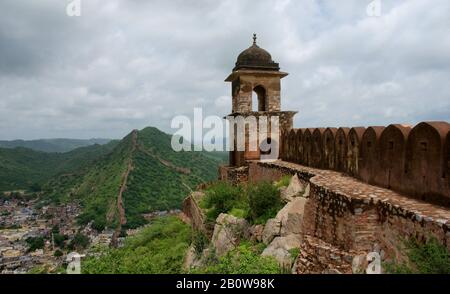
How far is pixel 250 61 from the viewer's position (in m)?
15.2

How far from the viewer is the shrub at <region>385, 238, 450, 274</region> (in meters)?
3.35

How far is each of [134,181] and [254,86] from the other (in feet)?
102

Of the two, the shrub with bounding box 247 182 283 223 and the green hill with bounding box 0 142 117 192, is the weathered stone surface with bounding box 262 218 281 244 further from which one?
the green hill with bounding box 0 142 117 192

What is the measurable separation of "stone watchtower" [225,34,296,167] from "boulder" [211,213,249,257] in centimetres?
568

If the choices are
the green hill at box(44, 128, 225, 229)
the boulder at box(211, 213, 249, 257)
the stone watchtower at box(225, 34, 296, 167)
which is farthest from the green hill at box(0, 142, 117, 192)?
the boulder at box(211, 213, 249, 257)

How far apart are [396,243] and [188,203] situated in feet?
43.3

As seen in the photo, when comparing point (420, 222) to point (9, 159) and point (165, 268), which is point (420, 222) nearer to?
point (165, 268)

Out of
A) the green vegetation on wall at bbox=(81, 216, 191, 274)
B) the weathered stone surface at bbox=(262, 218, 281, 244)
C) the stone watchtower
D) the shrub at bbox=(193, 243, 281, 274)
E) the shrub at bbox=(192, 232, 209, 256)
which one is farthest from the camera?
the stone watchtower

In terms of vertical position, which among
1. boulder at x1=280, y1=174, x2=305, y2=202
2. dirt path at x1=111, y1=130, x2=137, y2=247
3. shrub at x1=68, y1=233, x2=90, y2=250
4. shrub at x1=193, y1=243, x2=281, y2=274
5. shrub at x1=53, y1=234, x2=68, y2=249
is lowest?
shrub at x1=53, y1=234, x2=68, y2=249

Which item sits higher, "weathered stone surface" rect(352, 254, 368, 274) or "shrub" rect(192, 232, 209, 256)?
"weathered stone surface" rect(352, 254, 368, 274)

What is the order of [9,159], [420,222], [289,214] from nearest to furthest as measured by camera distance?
1. [420,222]
2. [289,214]
3. [9,159]

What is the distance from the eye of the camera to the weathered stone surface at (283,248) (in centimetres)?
605

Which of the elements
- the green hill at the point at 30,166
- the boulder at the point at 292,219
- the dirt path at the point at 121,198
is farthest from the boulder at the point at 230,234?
the green hill at the point at 30,166

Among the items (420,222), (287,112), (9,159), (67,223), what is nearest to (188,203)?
(287,112)
